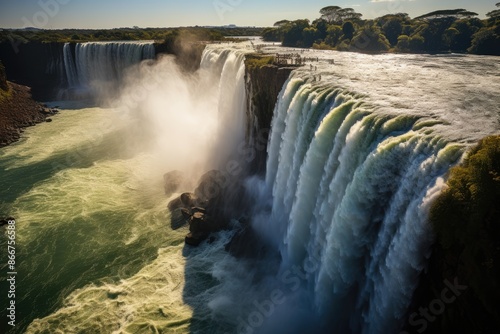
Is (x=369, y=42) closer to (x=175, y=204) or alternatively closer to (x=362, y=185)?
(x=175, y=204)

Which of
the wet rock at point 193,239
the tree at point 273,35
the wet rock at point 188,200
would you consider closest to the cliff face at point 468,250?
the wet rock at point 193,239

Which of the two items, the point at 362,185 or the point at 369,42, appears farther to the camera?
the point at 369,42

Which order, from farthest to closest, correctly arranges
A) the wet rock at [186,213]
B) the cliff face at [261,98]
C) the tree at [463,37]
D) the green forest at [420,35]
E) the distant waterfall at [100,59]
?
the distant waterfall at [100,59] < the tree at [463,37] < the green forest at [420,35] < the cliff face at [261,98] < the wet rock at [186,213]

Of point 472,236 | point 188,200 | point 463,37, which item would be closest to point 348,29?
point 463,37

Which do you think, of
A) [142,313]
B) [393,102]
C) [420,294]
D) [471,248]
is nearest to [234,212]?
[142,313]

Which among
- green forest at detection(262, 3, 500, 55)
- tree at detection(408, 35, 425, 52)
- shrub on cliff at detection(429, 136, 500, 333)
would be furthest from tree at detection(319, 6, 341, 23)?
shrub on cliff at detection(429, 136, 500, 333)

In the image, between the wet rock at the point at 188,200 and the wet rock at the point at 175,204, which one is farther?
the wet rock at the point at 175,204

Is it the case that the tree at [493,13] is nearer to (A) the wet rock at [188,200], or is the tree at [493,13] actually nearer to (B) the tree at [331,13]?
(B) the tree at [331,13]

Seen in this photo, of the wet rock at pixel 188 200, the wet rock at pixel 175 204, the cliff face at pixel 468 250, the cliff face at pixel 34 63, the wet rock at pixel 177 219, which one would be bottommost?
the wet rock at pixel 177 219
